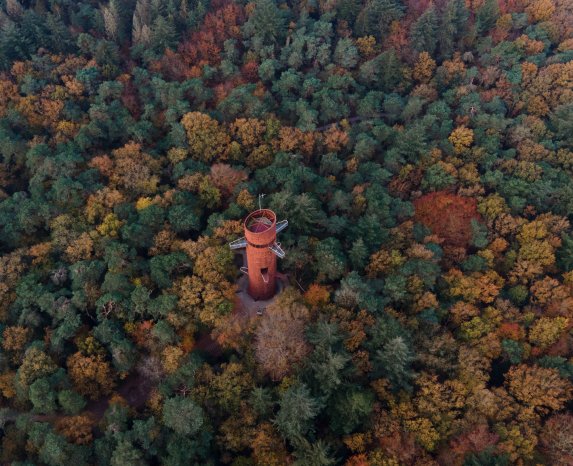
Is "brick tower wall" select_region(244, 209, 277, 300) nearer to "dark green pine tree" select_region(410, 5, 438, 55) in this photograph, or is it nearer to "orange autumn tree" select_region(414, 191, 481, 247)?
"orange autumn tree" select_region(414, 191, 481, 247)

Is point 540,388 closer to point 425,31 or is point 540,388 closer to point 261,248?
point 261,248

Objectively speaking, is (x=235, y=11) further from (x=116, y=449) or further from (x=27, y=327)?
(x=116, y=449)

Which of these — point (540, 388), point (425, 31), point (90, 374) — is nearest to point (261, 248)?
point (90, 374)

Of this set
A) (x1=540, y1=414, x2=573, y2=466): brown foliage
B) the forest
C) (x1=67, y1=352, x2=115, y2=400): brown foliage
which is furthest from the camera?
(x1=67, y1=352, x2=115, y2=400): brown foliage

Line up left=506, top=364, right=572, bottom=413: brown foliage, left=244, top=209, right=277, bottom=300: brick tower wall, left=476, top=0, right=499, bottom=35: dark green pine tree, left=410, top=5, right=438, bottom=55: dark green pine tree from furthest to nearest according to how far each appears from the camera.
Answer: left=476, top=0, right=499, bottom=35: dark green pine tree, left=410, top=5, right=438, bottom=55: dark green pine tree, left=244, top=209, right=277, bottom=300: brick tower wall, left=506, top=364, right=572, bottom=413: brown foliage

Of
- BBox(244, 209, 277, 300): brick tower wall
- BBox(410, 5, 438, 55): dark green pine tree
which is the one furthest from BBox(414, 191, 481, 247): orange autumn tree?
BBox(410, 5, 438, 55): dark green pine tree

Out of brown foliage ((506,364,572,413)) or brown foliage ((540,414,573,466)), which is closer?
brown foliage ((540,414,573,466))

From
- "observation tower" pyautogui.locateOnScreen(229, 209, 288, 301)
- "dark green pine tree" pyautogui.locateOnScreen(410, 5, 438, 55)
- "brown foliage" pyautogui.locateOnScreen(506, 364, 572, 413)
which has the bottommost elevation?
"brown foliage" pyautogui.locateOnScreen(506, 364, 572, 413)

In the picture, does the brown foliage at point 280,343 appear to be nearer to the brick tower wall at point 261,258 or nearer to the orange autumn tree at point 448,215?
the brick tower wall at point 261,258
